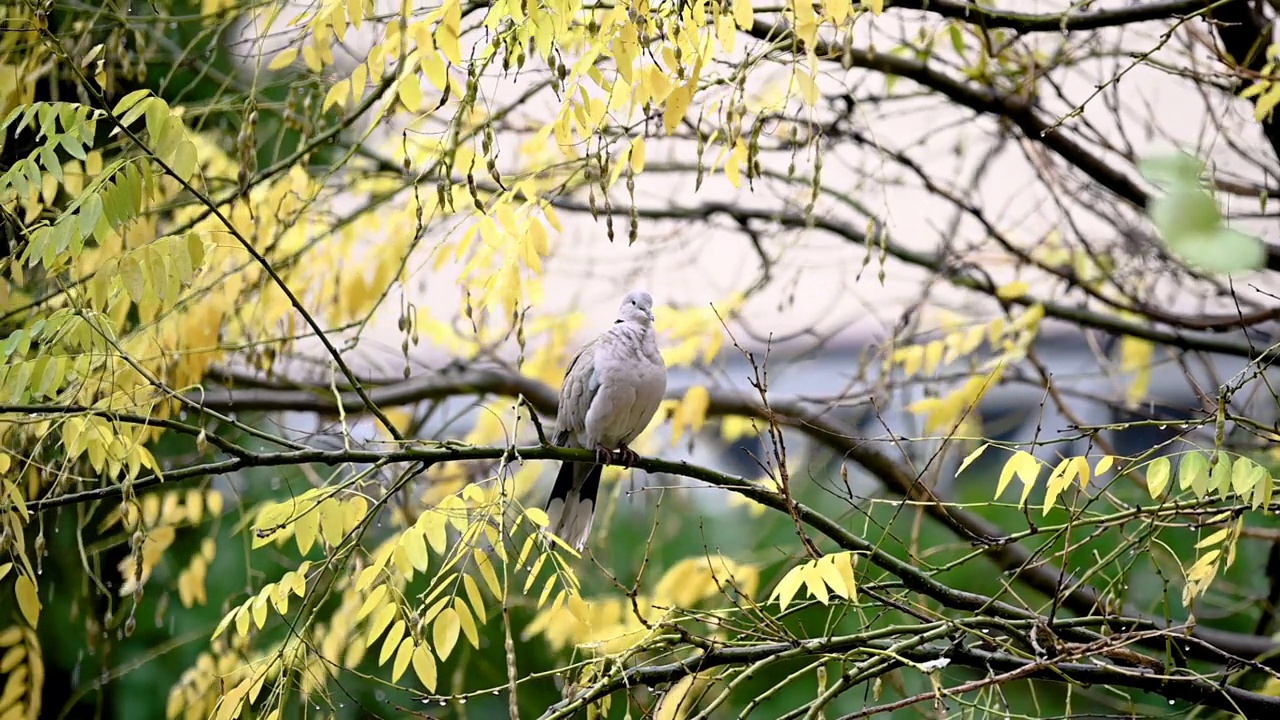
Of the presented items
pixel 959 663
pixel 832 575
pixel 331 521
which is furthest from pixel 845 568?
pixel 331 521

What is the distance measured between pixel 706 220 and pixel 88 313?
2404 mm

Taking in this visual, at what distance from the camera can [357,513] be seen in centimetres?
205

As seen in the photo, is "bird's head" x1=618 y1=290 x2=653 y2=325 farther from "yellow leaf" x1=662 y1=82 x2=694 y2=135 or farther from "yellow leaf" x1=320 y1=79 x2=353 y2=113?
"yellow leaf" x1=662 y1=82 x2=694 y2=135

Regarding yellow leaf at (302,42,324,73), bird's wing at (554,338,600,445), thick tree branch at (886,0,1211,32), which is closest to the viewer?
yellow leaf at (302,42,324,73)

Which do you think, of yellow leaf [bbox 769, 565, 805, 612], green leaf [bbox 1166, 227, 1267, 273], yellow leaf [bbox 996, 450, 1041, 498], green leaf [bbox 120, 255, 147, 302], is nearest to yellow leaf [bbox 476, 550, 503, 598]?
yellow leaf [bbox 769, 565, 805, 612]

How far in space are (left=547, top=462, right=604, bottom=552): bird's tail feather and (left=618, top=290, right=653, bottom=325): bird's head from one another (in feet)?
1.38

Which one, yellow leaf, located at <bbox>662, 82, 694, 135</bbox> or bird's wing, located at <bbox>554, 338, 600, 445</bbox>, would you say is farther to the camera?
bird's wing, located at <bbox>554, 338, 600, 445</bbox>

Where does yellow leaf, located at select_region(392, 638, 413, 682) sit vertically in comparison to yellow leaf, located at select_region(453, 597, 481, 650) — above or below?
below

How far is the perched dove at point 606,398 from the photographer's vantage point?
3154 mm

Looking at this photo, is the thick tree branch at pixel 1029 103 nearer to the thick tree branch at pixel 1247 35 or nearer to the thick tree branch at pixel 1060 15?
the thick tree branch at pixel 1247 35

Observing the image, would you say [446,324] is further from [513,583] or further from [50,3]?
[50,3]

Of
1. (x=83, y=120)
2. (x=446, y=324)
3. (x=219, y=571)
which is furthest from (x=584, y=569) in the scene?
(x=83, y=120)

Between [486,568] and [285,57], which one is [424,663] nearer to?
[486,568]

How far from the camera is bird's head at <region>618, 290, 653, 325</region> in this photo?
332 centimetres
